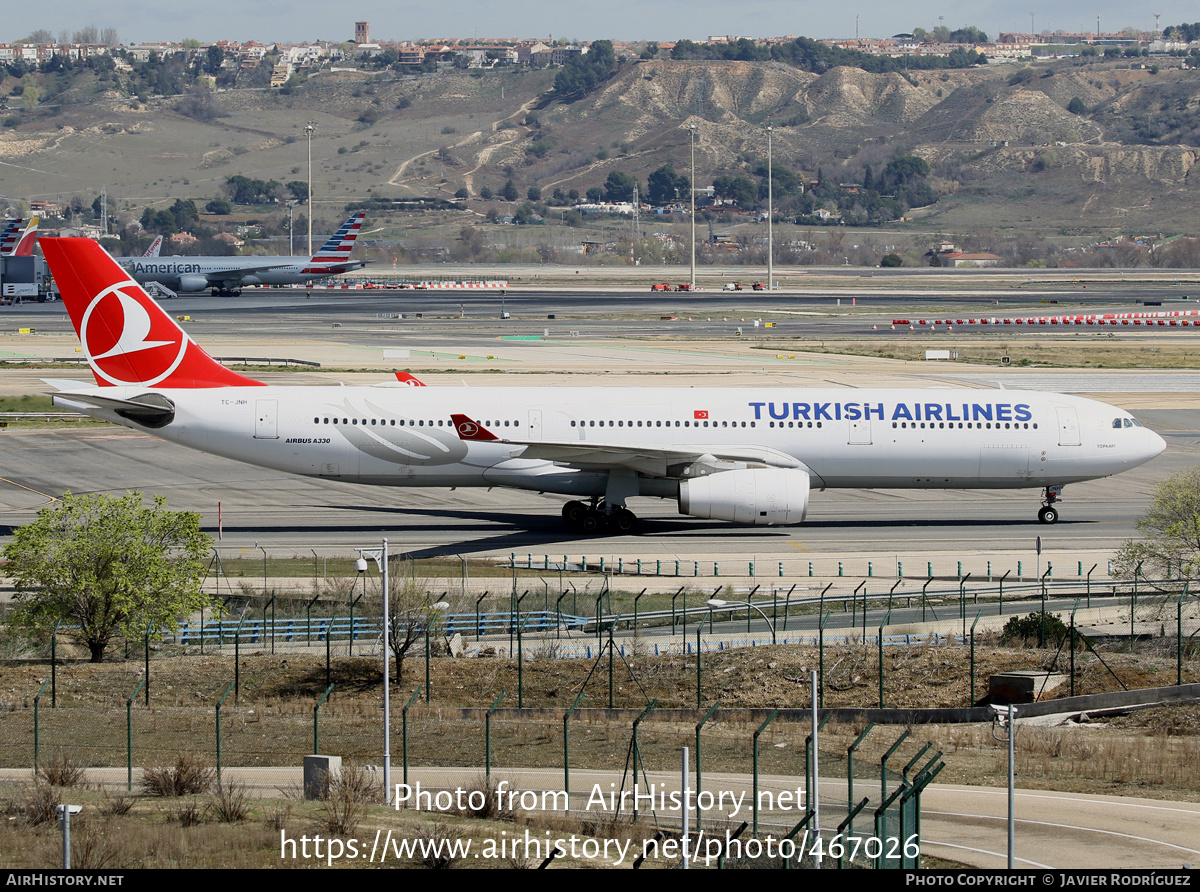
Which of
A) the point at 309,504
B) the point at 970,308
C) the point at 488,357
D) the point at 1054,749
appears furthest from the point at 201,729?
the point at 970,308

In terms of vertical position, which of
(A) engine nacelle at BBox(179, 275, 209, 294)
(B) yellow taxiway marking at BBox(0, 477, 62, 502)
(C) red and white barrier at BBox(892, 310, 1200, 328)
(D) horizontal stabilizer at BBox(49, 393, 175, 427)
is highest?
(A) engine nacelle at BBox(179, 275, 209, 294)

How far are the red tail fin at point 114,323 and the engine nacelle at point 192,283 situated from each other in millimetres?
127083

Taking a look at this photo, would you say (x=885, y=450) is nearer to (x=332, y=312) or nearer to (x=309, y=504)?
(x=309, y=504)

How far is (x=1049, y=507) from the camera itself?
169ft

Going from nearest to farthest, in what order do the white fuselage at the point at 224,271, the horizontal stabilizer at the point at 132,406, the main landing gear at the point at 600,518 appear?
the horizontal stabilizer at the point at 132,406
the main landing gear at the point at 600,518
the white fuselage at the point at 224,271

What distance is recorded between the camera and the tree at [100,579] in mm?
34625

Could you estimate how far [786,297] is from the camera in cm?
17512

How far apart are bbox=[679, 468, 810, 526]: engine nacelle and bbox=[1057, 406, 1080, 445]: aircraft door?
9.99 metres

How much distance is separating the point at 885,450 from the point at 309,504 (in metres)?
21.5

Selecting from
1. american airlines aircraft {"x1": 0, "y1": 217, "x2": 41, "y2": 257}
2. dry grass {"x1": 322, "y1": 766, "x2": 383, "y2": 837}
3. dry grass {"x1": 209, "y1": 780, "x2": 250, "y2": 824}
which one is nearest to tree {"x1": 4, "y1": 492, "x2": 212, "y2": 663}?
Result: dry grass {"x1": 209, "y1": 780, "x2": 250, "y2": 824}

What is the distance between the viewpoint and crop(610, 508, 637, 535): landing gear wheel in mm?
48594

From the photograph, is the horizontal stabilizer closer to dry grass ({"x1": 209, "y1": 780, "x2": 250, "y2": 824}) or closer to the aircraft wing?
the aircraft wing

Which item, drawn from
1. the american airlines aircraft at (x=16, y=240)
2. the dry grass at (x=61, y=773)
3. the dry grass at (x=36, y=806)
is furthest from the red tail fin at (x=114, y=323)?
the american airlines aircraft at (x=16, y=240)

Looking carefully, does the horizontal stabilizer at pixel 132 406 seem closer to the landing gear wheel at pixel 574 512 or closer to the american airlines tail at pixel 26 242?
the landing gear wheel at pixel 574 512
